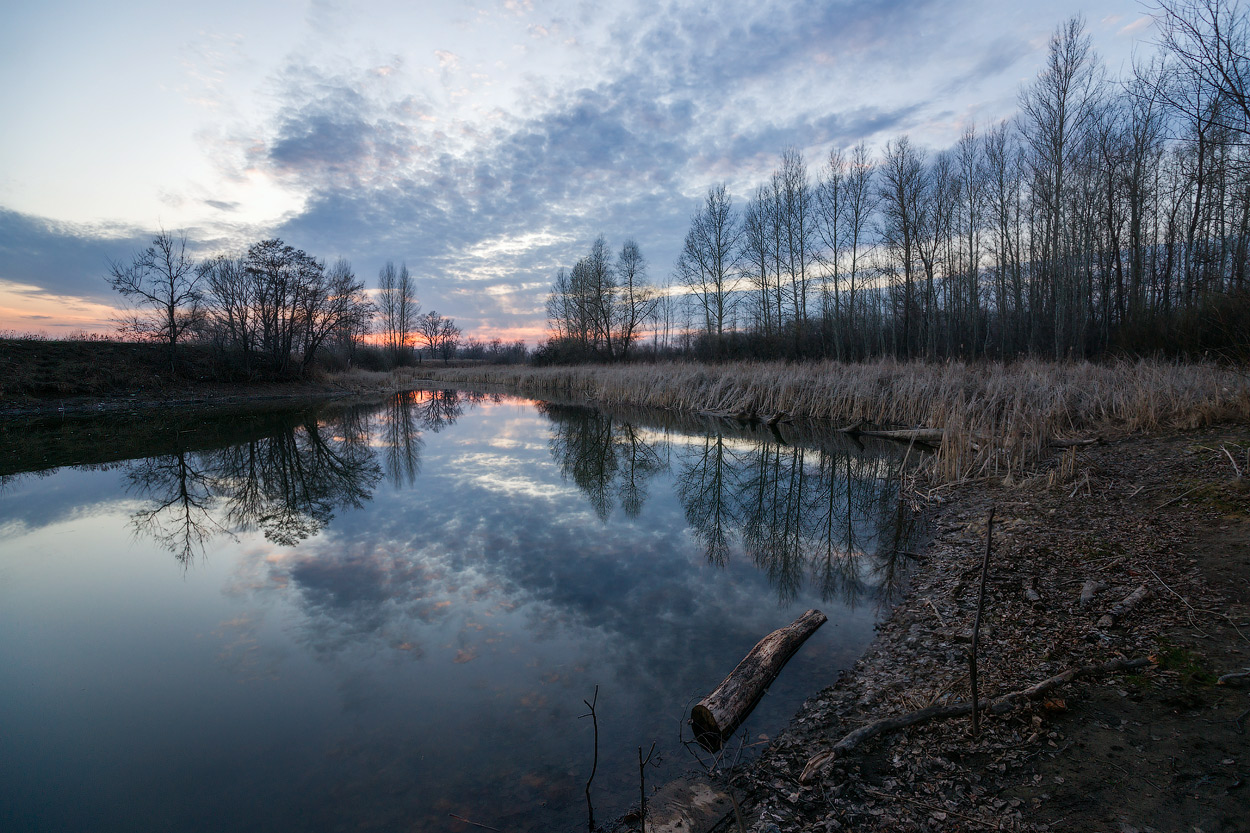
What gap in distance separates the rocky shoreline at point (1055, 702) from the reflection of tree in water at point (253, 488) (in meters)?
5.80

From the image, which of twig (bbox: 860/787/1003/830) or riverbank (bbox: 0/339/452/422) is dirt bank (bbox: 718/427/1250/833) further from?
riverbank (bbox: 0/339/452/422)

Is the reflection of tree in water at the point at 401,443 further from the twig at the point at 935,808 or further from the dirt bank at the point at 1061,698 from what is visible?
the twig at the point at 935,808

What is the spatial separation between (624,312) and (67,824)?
112ft

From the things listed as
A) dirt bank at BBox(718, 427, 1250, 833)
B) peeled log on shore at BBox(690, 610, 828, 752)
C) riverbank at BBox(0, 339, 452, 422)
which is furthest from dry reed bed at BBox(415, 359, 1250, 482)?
riverbank at BBox(0, 339, 452, 422)

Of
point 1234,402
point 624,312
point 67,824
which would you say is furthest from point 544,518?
point 624,312

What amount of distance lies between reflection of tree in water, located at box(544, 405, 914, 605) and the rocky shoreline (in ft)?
2.59

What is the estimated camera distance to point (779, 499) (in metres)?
6.91

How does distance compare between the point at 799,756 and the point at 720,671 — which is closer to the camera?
the point at 799,756

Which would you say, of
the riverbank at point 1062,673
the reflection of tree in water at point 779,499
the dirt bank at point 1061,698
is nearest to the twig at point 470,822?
the riverbank at point 1062,673

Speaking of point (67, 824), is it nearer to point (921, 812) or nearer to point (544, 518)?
point (921, 812)

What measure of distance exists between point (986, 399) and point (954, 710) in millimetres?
8499

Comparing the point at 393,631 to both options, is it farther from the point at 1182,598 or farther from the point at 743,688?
the point at 1182,598

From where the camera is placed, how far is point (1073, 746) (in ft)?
6.31

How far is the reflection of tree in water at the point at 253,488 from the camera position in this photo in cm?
608
